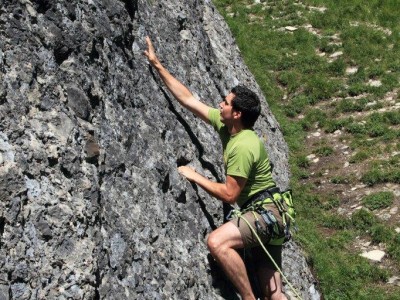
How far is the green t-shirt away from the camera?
28.8 feet

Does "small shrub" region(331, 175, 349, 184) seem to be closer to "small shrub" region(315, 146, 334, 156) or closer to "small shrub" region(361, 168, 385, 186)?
"small shrub" region(361, 168, 385, 186)

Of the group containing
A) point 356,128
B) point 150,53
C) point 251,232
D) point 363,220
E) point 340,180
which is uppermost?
point 150,53

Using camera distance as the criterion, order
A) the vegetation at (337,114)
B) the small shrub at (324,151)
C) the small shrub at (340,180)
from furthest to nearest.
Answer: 1. the small shrub at (324,151)
2. the small shrub at (340,180)
3. the vegetation at (337,114)

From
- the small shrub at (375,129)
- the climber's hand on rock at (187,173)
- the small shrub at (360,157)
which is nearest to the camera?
the climber's hand on rock at (187,173)

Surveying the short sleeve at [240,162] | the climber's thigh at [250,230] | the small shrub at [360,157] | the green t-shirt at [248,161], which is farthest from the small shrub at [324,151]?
the short sleeve at [240,162]

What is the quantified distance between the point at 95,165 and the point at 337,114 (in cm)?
1334

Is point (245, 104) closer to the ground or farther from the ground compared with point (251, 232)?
farther from the ground

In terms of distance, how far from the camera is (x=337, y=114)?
64.4 feet

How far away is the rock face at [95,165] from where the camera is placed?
6461mm

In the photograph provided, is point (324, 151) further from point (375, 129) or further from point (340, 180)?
point (375, 129)

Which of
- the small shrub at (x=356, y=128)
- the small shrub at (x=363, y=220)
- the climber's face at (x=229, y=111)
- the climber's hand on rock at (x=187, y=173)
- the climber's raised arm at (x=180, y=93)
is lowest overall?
the small shrub at (x=356, y=128)

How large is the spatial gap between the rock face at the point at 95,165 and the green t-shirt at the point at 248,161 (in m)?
0.93

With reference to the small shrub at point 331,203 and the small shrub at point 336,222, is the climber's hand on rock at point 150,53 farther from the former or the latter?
the small shrub at point 331,203

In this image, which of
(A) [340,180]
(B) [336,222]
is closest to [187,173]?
(B) [336,222]
